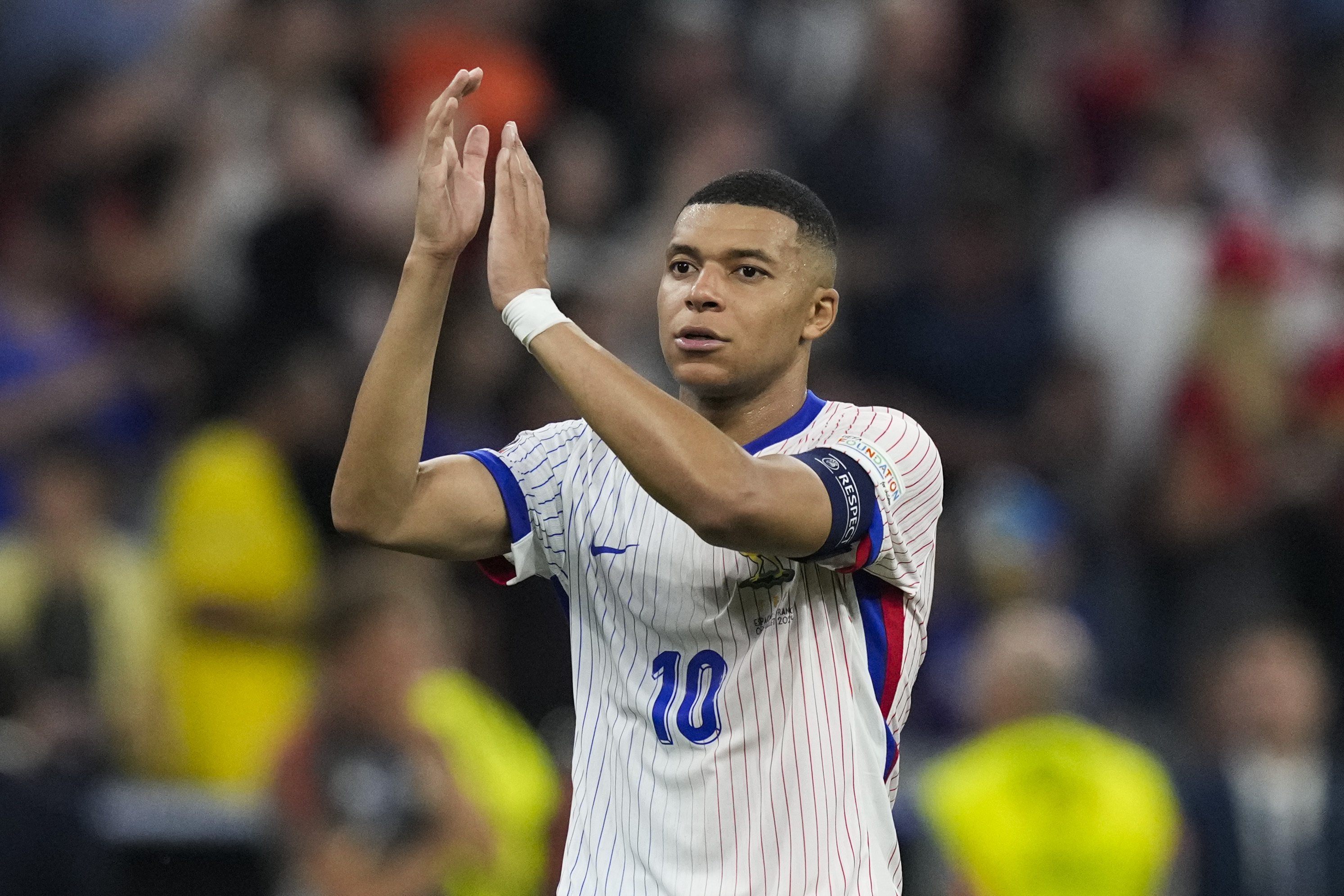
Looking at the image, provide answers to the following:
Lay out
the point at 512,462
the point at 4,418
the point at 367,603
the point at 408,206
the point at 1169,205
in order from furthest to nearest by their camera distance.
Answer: the point at 1169,205
the point at 408,206
the point at 4,418
the point at 367,603
the point at 512,462

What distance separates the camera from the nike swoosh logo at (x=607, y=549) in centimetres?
381

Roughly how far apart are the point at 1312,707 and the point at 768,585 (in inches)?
184

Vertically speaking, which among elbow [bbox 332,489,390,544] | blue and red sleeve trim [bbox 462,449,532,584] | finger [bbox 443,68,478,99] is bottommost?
elbow [bbox 332,489,390,544]

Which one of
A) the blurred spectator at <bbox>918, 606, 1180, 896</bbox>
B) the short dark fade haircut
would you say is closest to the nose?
the short dark fade haircut

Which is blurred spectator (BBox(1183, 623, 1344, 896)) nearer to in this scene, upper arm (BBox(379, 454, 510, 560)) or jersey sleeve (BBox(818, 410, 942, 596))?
jersey sleeve (BBox(818, 410, 942, 596))

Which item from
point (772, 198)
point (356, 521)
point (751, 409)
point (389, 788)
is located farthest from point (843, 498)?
point (389, 788)

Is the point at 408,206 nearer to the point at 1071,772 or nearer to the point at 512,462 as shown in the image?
the point at 1071,772

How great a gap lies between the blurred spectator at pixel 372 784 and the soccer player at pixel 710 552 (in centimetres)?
307

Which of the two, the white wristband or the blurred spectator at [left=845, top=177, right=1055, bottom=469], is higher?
the blurred spectator at [left=845, top=177, right=1055, bottom=469]

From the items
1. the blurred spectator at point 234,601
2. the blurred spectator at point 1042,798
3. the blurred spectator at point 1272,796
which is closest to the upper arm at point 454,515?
the blurred spectator at point 1042,798

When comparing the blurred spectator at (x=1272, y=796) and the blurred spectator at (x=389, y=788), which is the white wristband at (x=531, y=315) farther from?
the blurred spectator at (x=1272, y=796)

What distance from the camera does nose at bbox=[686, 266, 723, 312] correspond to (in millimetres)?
3719

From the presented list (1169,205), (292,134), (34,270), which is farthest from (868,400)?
→ (34,270)

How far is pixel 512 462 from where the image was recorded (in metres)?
3.98
